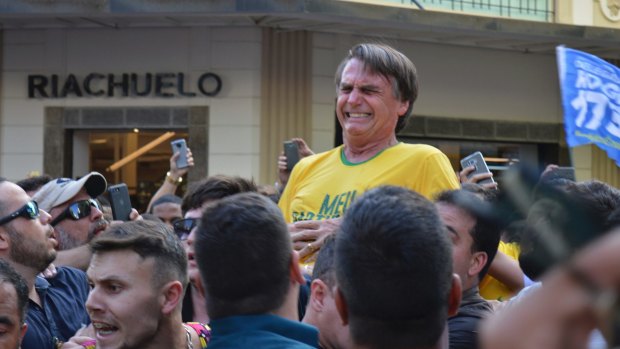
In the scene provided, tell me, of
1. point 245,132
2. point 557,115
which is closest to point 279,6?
point 245,132

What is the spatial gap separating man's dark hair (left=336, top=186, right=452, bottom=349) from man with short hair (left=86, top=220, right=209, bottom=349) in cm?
152

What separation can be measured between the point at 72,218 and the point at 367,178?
2.28 meters

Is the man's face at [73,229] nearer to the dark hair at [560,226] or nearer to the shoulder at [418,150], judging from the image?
the shoulder at [418,150]

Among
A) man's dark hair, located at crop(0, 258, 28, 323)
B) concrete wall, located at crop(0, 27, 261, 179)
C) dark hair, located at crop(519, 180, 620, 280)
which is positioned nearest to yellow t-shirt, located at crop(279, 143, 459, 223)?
man's dark hair, located at crop(0, 258, 28, 323)

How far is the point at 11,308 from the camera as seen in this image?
4.14 metres

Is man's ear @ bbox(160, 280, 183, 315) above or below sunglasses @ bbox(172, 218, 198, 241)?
below

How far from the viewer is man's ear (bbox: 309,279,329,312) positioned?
3334 mm

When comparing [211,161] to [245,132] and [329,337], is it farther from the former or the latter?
[329,337]

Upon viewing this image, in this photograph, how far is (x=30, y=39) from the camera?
49.5 ft

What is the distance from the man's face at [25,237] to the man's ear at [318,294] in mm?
1937

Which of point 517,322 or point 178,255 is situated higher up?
point 517,322

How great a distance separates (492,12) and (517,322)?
15.1 m

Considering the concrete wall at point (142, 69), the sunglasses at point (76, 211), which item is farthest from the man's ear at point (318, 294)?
the concrete wall at point (142, 69)

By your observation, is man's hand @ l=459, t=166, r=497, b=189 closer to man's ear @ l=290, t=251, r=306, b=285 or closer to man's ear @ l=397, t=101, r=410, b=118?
man's ear @ l=397, t=101, r=410, b=118
